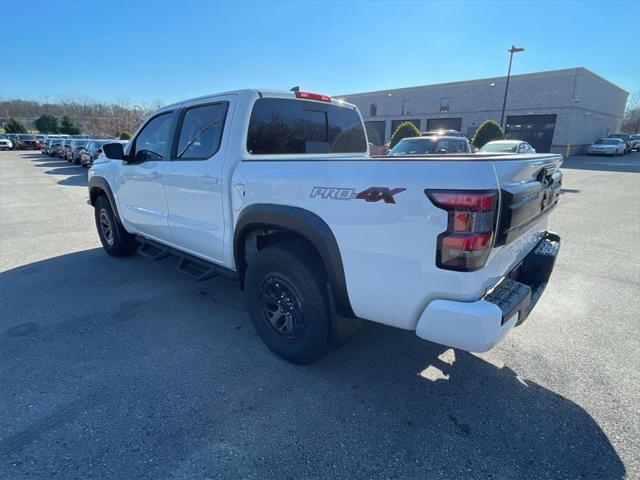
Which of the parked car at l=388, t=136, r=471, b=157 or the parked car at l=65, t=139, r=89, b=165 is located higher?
the parked car at l=388, t=136, r=471, b=157

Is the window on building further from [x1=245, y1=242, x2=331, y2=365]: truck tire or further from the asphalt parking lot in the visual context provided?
[x1=245, y1=242, x2=331, y2=365]: truck tire

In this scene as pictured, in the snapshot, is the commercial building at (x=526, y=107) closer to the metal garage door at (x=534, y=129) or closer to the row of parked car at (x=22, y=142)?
the metal garage door at (x=534, y=129)

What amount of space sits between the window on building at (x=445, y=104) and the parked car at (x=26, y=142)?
158 feet

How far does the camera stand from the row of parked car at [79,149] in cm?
1916

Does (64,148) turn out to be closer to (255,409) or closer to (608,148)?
(255,409)

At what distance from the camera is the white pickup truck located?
1896 mm

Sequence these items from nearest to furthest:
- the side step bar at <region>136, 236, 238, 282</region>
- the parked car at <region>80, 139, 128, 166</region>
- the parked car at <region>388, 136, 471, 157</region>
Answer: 1. the side step bar at <region>136, 236, 238, 282</region>
2. the parked car at <region>388, 136, 471, 157</region>
3. the parked car at <region>80, 139, 128, 166</region>

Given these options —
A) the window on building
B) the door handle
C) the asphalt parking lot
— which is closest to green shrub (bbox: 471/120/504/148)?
the window on building

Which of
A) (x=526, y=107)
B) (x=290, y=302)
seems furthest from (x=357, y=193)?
(x=526, y=107)

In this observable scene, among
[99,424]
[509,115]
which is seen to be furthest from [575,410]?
[509,115]

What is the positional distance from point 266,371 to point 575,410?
2.17 metres

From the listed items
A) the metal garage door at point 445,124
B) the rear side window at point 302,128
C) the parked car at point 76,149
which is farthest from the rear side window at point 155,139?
the metal garage door at point 445,124

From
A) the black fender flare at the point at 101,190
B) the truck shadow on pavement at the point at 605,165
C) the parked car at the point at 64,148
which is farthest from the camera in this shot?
the parked car at the point at 64,148

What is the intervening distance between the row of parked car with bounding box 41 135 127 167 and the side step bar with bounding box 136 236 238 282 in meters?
12.6
